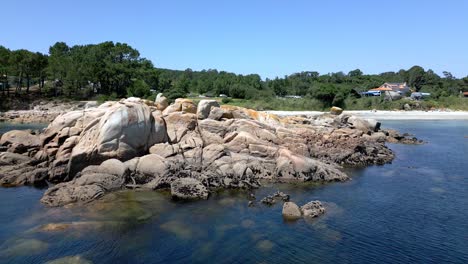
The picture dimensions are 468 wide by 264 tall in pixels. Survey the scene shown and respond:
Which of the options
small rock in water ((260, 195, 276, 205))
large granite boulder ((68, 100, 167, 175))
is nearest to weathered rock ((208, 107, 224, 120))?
large granite boulder ((68, 100, 167, 175))

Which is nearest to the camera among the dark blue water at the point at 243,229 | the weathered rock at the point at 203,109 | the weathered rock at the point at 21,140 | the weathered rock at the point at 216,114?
the dark blue water at the point at 243,229

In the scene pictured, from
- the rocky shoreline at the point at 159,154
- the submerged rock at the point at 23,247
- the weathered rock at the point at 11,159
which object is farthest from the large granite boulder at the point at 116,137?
the submerged rock at the point at 23,247

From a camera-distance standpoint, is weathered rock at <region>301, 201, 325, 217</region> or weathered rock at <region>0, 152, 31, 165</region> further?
weathered rock at <region>0, 152, 31, 165</region>

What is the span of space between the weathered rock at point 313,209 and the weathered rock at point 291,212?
0.36 metres

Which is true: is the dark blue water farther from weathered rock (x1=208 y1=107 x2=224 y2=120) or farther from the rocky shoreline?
weathered rock (x1=208 y1=107 x2=224 y2=120)

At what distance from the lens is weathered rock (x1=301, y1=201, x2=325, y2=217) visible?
2264 cm

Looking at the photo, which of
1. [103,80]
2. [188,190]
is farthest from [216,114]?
[103,80]

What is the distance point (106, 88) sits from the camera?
378 feet

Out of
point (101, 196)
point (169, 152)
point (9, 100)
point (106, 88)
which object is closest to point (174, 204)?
point (101, 196)

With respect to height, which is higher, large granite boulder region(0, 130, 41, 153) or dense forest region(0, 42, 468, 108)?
dense forest region(0, 42, 468, 108)

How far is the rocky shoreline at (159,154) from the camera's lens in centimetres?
2753

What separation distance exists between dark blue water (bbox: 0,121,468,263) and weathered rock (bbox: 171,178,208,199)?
2.28ft

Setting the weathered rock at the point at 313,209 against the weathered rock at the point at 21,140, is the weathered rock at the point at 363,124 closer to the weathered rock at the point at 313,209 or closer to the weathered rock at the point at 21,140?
the weathered rock at the point at 313,209

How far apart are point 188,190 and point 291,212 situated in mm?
7041
